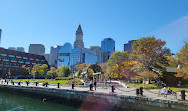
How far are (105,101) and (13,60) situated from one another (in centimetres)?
10787

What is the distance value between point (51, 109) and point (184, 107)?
1522cm

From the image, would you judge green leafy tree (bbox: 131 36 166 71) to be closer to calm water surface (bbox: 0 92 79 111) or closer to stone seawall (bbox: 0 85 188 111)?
stone seawall (bbox: 0 85 188 111)

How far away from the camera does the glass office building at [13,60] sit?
95812 mm

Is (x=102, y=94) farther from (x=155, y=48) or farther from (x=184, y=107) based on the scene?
(x=155, y=48)

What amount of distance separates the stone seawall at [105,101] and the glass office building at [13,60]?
78484 mm

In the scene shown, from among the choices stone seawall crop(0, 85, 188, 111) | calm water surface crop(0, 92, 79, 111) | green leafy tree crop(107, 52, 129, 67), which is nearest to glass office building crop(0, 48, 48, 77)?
green leafy tree crop(107, 52, 129, 67)

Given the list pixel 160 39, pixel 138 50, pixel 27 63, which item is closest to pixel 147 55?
pixel 138 50

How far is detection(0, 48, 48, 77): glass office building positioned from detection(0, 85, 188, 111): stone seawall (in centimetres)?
7848

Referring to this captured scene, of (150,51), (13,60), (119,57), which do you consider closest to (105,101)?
(150,51)

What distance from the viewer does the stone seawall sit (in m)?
12.7

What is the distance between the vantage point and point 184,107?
38.7 feet

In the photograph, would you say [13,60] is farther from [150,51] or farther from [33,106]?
[150,51]

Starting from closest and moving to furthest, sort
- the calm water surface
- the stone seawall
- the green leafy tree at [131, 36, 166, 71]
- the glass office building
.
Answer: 1. the stone seawall
2. the calm water surface
3. the green leafy tree at [131, 36, 166, 71]
4. the glass office building

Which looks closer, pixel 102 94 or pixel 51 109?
pixel 102 94
